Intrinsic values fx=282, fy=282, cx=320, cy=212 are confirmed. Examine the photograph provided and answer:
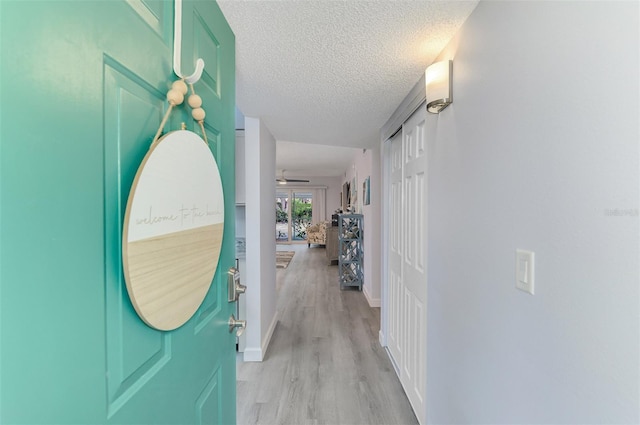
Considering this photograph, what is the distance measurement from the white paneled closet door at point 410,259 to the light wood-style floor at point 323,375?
198mm

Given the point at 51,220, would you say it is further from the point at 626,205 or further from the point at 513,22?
the point at 513,22

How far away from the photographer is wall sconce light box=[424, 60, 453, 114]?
51.0 inches

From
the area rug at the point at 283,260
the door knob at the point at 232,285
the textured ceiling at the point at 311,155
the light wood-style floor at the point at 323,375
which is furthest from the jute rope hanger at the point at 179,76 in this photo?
the area rug at the point at 283,260

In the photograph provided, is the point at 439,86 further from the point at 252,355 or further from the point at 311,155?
the point at 311,155

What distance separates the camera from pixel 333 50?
139 centimetres

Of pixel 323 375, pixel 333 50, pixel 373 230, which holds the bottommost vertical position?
pixel 323 375

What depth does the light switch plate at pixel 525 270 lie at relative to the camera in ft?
2.72

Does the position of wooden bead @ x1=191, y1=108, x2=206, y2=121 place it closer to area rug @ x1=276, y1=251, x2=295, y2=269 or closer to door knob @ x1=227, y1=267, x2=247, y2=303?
door knob @ x1=227, y1=267, x2=247, y2=303

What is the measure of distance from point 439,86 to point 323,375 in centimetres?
218

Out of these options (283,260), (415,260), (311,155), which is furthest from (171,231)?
(283,260)

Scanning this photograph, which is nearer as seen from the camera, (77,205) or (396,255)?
(77,205)

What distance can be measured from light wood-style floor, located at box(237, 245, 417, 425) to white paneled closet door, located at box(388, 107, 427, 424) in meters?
0.20

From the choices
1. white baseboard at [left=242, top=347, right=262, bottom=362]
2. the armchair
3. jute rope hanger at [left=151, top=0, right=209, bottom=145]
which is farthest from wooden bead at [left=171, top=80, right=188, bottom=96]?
the armchair

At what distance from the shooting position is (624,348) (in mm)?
579
